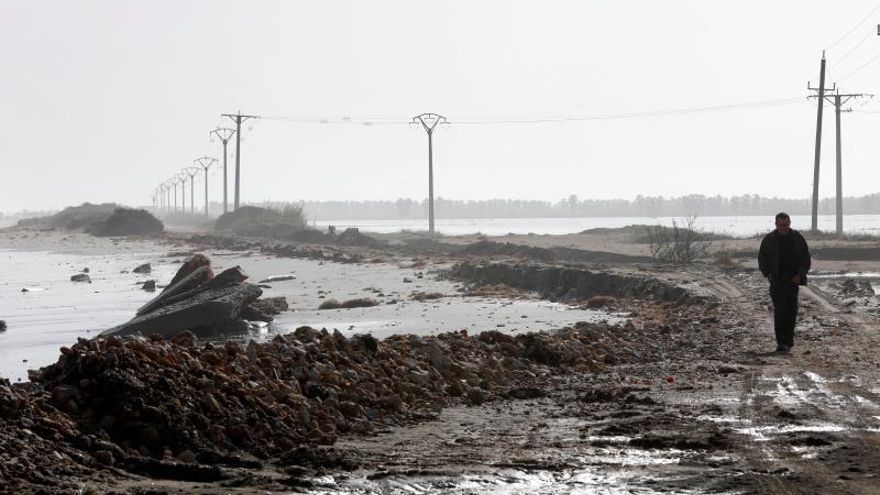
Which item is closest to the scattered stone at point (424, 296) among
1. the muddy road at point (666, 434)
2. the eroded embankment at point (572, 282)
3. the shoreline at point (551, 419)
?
the eroded embankment at point (572, 282)

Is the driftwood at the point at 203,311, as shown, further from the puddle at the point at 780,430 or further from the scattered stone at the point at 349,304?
the puddle at the point at 780,430

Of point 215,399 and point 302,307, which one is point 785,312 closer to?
point 215,399

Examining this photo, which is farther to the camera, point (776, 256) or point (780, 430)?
point (776, 256)

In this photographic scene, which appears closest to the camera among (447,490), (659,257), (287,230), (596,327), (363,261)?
(447,490)

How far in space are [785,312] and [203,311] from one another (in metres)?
9.37

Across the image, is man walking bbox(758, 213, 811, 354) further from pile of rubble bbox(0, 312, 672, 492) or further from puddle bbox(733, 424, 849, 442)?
puddle bbox(733, 424, 849, 442)

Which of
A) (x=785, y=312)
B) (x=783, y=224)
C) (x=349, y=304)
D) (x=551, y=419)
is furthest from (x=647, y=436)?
(x=349, y=304)

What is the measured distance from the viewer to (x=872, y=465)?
740cm

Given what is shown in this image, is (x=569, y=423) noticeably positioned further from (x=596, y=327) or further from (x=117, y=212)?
(x=117, y=212)

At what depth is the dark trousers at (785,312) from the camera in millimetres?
14164

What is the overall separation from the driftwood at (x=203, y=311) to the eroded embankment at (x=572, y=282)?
26.3 ft

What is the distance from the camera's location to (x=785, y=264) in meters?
14.5

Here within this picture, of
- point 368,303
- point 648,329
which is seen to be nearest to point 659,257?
point 368,303

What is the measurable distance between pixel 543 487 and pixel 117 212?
8626cm
